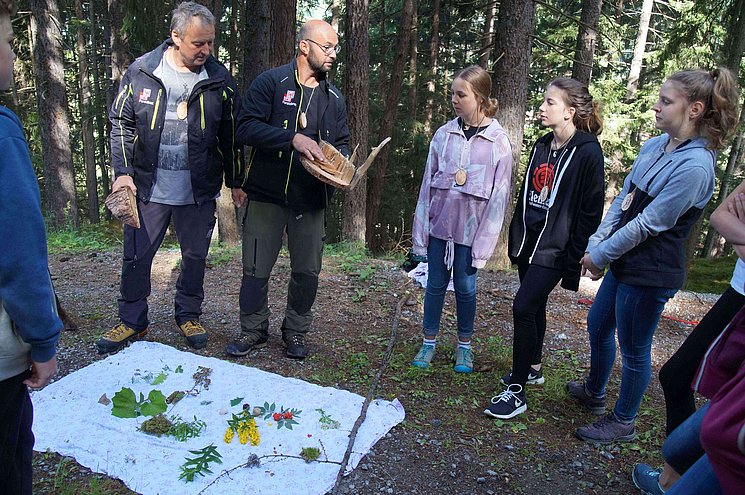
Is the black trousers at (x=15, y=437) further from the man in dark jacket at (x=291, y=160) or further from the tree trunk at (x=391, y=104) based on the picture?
the tree trunk at (x=391, y=104)

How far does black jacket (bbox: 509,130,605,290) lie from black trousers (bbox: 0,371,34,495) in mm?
2632

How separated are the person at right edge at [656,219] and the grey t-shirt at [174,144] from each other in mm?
2759

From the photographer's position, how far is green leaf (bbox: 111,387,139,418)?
3068mm

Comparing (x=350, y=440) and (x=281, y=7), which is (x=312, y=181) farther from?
(x=281, y=7)

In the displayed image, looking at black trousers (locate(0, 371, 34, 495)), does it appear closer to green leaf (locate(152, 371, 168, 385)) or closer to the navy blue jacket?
the navy blue jacket

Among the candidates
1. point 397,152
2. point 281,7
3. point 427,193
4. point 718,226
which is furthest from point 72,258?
point 397,152

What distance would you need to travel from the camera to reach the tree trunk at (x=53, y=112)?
11.0 meters

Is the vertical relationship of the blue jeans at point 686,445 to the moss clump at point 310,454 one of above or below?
above

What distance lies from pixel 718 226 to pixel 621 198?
1.15 meters

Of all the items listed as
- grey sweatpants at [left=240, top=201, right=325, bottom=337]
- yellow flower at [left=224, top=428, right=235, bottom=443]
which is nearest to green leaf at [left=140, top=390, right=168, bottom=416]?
yellow flower at [left=224, top=428, right=235, bottom=443]

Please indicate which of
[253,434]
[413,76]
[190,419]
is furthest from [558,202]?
[413,76]

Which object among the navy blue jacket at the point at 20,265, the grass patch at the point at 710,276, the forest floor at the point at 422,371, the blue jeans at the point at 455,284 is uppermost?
the navy blue jacket at the point at 20,265

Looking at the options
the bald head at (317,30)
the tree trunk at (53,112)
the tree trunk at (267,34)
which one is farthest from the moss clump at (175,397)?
the tree trunk at (53,112)

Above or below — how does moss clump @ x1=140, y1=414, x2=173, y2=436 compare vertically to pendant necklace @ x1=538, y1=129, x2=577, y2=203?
below
